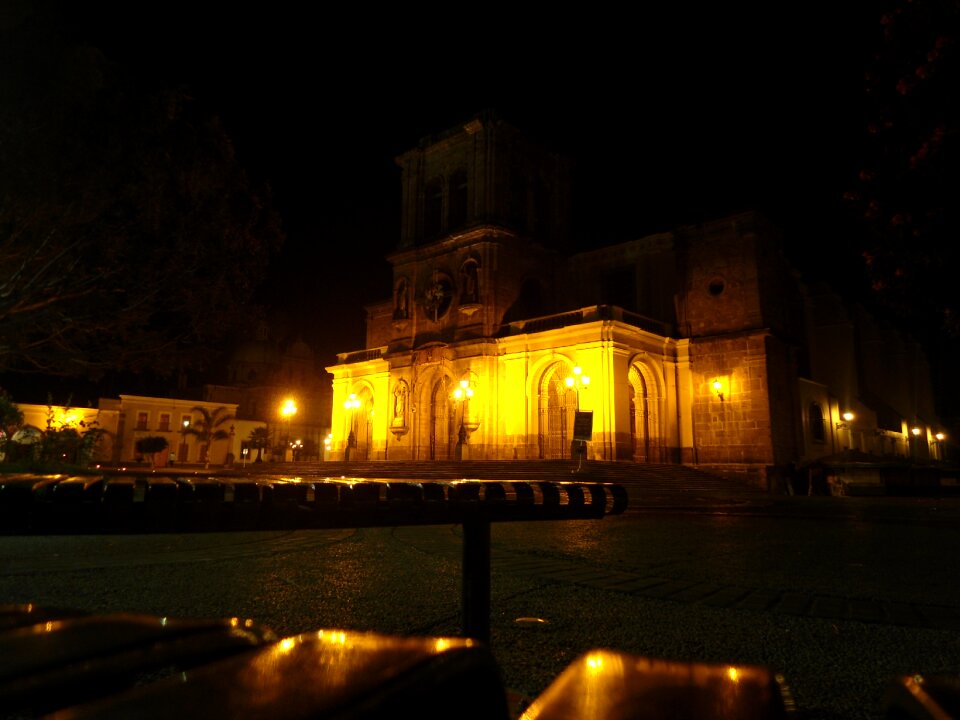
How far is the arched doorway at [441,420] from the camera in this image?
31.6 meters

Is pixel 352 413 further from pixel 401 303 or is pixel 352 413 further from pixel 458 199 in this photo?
pixel 458 199

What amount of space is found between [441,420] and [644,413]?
10.7m

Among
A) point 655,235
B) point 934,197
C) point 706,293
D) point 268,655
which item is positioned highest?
point 655,235

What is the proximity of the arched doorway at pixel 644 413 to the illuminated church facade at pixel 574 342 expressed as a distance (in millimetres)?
75

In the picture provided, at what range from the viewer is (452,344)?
102 ft

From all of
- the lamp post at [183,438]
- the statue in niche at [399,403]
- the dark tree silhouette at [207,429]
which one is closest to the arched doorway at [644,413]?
the statue in niche at [399,403]

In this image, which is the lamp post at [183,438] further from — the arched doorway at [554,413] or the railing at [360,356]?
the arched doorway at [554,413]

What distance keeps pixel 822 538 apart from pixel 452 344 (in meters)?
24.0

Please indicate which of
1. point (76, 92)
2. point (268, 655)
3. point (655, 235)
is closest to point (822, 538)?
point (268, 655)

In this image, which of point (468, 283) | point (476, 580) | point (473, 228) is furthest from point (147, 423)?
point (476, 580)

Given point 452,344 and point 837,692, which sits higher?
point 452,344

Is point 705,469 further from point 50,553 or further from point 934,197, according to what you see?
point 50,553

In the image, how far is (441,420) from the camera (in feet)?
106

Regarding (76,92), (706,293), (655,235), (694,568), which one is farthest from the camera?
(655,235)
